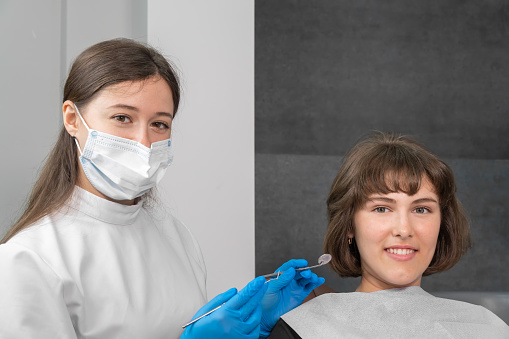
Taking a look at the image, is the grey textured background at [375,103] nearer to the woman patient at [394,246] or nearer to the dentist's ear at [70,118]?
Answer: the woman patient at [394,246]

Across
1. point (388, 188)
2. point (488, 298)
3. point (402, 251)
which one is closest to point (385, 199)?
point (388, 188)

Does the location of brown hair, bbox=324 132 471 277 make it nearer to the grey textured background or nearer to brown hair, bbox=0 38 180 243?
brown hair, bbox=0 38 180 243

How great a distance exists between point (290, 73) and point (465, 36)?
3.11ft

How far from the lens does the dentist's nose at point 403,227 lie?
56.9 inches

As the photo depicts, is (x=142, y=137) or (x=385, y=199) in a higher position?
(x=142, y=137)

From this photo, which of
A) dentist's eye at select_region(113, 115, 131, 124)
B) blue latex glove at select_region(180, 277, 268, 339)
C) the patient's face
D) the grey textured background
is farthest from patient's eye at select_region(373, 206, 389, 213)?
the grey textured background

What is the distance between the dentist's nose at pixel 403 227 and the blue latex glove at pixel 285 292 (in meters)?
0.25

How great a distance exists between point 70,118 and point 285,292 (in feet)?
2.40

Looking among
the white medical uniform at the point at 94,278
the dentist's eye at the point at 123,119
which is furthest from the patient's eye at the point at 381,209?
the dentist's eye at the point at 123,119

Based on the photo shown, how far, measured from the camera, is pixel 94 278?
1.30 m

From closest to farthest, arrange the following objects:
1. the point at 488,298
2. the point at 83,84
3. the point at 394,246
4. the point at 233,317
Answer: the point at 233,317 → the point at 83,84 → the point at 394,246 → the point at 488,298

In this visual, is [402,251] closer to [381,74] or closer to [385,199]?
[385,199]

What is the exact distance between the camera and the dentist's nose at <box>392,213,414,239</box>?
4.74 feet

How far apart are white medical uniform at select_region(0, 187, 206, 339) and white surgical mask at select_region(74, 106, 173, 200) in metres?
0.04
